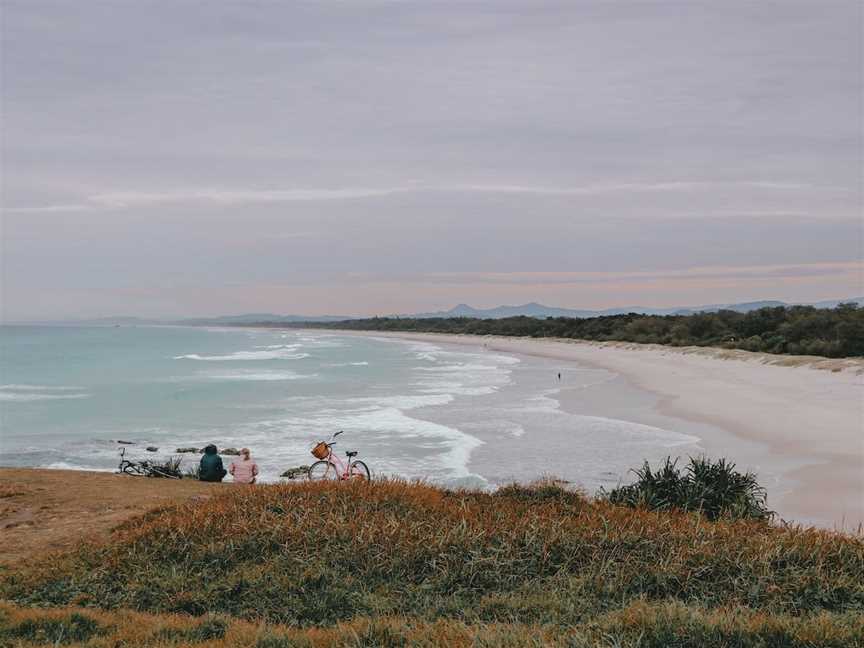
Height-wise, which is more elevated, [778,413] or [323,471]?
[778,413]

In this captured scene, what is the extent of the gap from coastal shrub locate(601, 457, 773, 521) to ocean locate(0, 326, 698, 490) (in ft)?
12.8

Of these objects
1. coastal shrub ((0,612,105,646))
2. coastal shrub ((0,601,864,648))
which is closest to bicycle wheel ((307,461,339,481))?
coastal shrub ((0,612,105,646))

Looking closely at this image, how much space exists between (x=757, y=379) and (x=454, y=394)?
1519cm

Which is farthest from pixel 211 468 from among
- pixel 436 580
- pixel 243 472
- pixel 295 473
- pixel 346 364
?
pixel 346 364

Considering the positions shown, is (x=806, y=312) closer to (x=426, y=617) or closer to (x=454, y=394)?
(x=454, y=394)

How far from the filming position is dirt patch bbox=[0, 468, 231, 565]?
872cm

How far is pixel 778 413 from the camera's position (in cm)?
2455

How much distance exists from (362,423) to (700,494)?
16.9 meters

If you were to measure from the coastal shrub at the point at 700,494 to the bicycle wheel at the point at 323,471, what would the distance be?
17.6 ft

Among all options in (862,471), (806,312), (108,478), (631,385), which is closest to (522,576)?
(108,478)

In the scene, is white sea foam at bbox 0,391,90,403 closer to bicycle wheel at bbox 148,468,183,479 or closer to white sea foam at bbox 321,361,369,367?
white sea foam at bbox 321,361,369,367

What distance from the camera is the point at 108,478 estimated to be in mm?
13500

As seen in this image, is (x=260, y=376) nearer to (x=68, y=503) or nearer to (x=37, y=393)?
(x=37, y=393)

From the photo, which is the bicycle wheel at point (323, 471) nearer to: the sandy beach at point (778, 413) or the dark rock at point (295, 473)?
the dark rock at point (295, 473)
